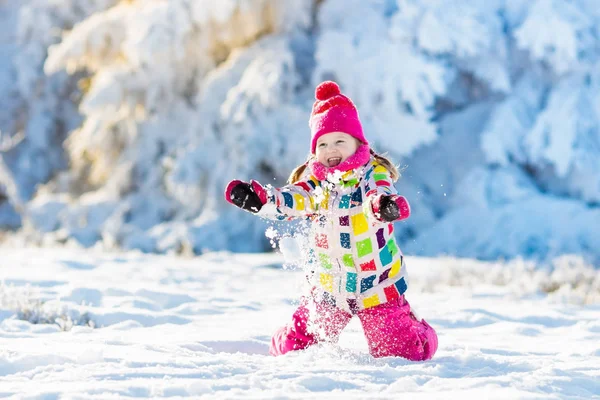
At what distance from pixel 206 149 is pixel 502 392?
847cm

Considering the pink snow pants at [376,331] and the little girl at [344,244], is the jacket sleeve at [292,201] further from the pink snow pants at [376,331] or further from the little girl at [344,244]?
the pink snow pants at [376,331]

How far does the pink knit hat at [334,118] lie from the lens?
3.38 m

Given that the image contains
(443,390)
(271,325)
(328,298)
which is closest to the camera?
(443,390)

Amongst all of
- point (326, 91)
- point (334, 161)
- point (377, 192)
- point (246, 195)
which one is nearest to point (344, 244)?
point (377, 192)

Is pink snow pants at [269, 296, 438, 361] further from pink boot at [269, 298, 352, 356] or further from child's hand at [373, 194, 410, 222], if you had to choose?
child's hand at [373, 194, 410, 222]

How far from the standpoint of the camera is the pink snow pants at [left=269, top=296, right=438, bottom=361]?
10.6 ft

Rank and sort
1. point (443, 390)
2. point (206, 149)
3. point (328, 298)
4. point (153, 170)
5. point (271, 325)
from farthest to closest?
point (153, 170) → point (206, 149) → point (271, 325) → point (328, 298) → point (443, 390)

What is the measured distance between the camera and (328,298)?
3383mm

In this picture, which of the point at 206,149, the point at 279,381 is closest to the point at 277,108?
the point at 206,149

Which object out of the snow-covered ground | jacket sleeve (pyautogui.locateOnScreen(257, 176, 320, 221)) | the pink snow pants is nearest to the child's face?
jacket sleeve (pyautogui.locateOnScreen(257, 176, 320, 221))

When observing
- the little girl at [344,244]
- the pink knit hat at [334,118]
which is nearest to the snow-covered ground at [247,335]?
the little girl at [344,244]

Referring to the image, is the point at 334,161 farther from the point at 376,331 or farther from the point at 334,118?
the point at 376,331

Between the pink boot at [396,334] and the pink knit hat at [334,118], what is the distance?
83cm

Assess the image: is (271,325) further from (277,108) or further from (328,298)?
(277,108)
